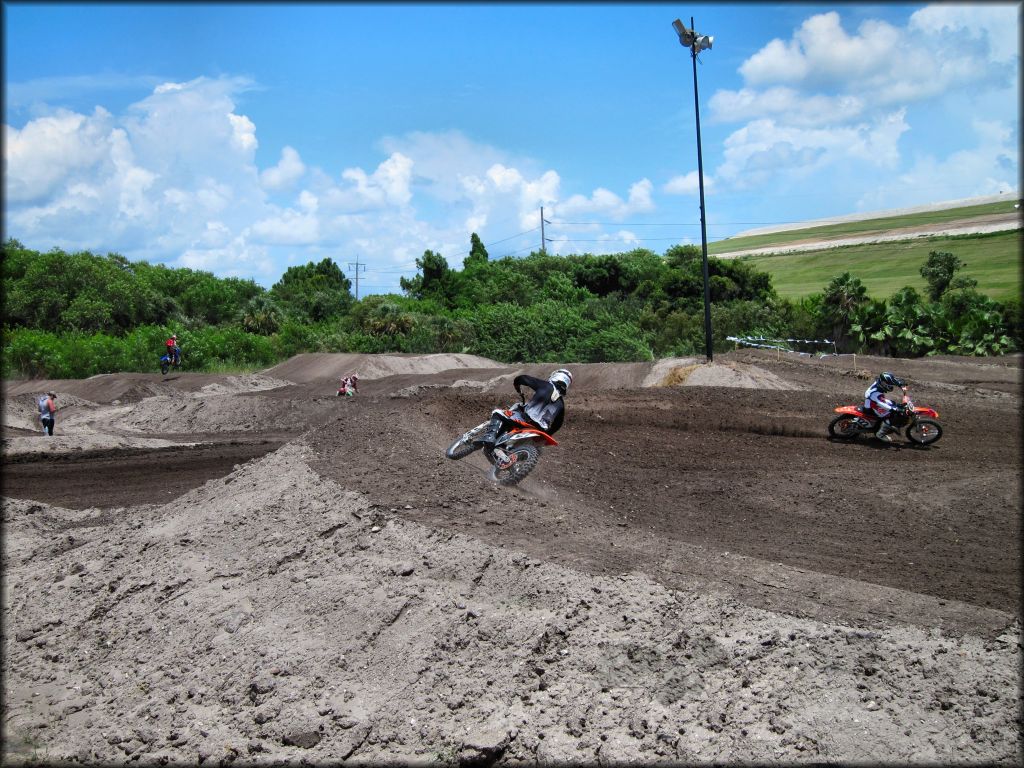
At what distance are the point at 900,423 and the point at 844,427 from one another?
137 centimetres

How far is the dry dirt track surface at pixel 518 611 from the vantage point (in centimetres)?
727

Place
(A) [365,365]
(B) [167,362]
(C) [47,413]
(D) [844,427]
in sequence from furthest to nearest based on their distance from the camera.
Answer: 1. (A) [365,365]
2. (B) [167,362]
3. (C) [47,413]
4. (D) [844,427]

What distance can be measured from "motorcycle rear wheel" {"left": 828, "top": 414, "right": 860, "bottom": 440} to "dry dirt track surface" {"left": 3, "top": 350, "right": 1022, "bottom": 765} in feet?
8.15

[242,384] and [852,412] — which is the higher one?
[242,384]

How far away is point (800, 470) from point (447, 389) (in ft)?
61.1

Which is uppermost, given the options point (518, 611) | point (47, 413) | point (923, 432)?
point (47, 413)

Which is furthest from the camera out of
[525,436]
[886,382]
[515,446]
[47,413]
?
[47,413]

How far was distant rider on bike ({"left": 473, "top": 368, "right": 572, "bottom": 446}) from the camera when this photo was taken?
414 inches

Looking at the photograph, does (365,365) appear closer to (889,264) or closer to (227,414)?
(227,414)

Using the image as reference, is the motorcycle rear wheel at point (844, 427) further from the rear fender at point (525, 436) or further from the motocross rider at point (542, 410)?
the rear fender at point (525, 436)

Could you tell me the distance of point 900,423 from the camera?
20.2 meters

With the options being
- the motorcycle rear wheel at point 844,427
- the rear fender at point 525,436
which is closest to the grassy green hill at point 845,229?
the motorcycle rear wheel at point 844,427

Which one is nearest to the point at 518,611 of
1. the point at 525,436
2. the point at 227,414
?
the point at 525,436

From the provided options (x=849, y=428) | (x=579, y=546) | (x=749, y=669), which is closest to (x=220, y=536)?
(x=579, y=546)
